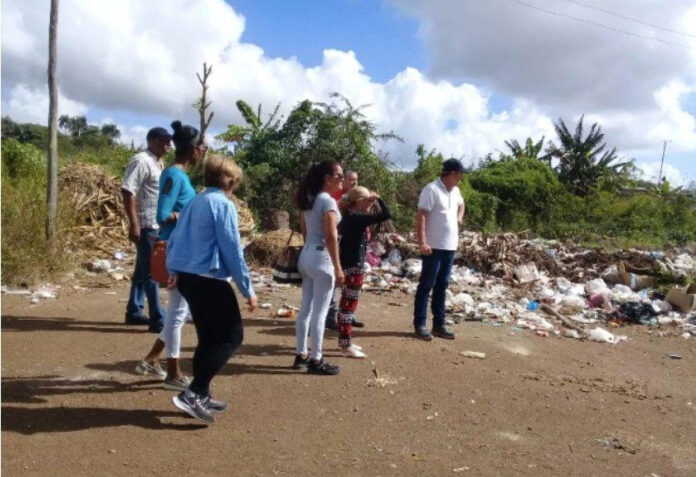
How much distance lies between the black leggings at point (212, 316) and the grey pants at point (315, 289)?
1.02 m

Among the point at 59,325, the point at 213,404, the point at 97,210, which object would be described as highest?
the point at 97,210

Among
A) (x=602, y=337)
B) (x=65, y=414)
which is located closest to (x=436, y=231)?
(x=602, y=337)

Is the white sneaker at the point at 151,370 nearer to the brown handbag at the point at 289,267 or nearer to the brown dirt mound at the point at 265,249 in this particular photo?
the brown handbag at the point at 289,267

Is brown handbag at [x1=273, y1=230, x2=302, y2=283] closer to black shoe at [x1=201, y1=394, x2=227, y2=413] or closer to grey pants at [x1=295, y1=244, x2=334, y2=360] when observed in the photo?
grey pants at [x1=295, y1=244, x2=334, y2=360]

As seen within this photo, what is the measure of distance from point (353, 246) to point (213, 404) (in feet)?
6.28

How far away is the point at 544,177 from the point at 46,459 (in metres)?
20.4

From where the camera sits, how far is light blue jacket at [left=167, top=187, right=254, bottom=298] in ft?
11.4

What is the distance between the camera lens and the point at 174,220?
468 centimetres

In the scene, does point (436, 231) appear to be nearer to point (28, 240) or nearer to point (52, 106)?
point (28, 240)

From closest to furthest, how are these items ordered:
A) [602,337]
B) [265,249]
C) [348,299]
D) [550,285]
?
[348,299]
[602,337]
[550,285]
[265,249]

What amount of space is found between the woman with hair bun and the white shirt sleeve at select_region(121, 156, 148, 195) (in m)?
0.62

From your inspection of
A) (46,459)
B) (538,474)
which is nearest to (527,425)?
(538,474)

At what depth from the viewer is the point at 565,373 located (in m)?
5.51

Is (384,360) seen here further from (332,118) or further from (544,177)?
(544,177)
